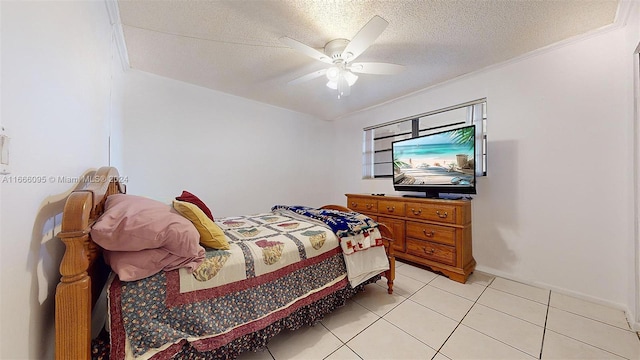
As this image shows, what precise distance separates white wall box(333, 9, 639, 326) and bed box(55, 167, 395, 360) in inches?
69.4

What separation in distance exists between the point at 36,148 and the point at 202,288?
87 centimetres

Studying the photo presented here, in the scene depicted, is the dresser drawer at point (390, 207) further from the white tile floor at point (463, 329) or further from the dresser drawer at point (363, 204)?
the white tile floor at point (463, 329)

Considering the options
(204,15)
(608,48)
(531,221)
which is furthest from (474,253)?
(204,15)

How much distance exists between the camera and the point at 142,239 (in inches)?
37.0

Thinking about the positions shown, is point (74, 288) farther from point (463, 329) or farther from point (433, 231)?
point (433, 231)

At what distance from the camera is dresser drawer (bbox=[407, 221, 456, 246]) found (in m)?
2.36

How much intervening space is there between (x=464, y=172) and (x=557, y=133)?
2.84 feet

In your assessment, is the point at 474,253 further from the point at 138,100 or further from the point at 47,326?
the point at 138,100

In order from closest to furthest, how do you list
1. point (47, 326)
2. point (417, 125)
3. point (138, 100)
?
1. point (47, 326)
2. point (138, 100)
3. point (417, 125)

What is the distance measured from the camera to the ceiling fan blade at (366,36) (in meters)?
1.41

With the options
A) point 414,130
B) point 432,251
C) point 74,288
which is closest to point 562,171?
point 432,251

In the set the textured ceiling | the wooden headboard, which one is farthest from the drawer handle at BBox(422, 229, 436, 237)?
the wooden headboard

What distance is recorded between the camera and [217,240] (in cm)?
129

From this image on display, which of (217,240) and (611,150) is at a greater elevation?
(611,150)
